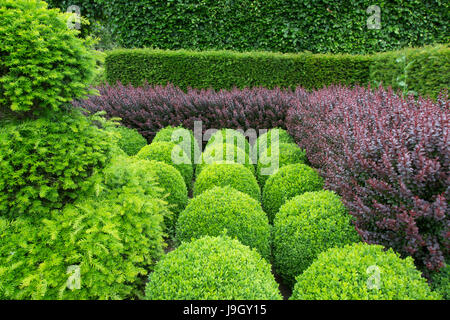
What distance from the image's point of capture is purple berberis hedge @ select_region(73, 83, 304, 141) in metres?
6.10

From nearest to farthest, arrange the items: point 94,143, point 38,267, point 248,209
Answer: point 38,267
point 94,143
point 248,209

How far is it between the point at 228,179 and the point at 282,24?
7884 millimetres

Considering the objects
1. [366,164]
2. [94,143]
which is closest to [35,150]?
[94,143]

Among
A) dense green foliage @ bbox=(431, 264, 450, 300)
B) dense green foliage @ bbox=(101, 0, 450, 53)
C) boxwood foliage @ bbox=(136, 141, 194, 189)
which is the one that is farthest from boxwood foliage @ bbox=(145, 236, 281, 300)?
dense green foliage @ bbox=(101, 0, 450, 53)

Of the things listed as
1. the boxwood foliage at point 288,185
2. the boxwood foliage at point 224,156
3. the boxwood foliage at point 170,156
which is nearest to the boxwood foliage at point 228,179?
the boxwood foliage at point 288,185

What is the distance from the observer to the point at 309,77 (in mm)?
8516

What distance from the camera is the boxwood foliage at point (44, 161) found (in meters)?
2.02

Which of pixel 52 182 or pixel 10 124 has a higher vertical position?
pixel 10 124

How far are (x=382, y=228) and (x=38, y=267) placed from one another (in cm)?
258

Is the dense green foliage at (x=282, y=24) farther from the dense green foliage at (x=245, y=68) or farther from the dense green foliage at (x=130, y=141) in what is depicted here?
the dense green foliage at (x=130, y=141)

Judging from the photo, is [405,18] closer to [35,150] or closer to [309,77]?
[309,77]

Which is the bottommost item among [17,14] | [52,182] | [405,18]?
[52,182]

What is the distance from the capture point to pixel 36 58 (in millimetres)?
1983

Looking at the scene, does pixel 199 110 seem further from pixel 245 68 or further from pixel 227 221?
pixel 227 221
